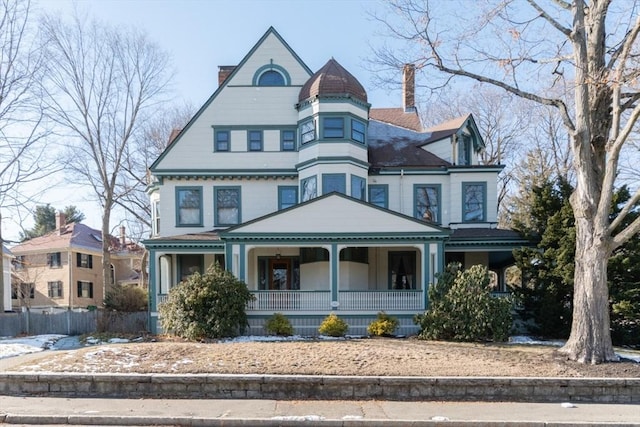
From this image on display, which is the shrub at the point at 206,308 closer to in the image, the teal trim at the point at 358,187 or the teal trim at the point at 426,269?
the teal trim at the point at 426,269

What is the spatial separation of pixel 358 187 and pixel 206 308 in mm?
8022

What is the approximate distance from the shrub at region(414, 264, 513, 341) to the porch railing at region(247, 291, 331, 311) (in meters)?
3.50

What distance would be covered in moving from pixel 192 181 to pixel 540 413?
1593cm

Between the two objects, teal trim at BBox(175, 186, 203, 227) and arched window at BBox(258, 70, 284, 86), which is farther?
arched window at BBox(258, 70, 284, 86)

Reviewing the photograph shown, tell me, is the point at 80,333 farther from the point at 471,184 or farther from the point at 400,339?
the point at 471,184

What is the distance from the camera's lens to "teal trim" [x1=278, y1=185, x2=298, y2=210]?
20.6m

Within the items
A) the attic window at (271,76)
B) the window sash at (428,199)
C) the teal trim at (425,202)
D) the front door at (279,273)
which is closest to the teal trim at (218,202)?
the front door at (279,273)

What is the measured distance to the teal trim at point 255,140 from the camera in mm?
20625

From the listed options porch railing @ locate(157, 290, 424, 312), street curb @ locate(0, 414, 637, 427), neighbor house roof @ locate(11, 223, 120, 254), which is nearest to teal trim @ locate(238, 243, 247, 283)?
porch railing @ locate(157, 290, 424, 312)

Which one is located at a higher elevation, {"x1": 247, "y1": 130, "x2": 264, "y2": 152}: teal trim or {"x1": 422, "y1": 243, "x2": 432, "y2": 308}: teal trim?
{"x1": 247, "y1": 130, "x2": 264, "y2": 152}: teal trim

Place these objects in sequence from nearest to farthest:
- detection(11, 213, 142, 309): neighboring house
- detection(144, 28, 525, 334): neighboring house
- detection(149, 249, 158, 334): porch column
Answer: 1. detection(149, 249, 158, 334): porch column
2. detection(144, 28, 525, 334): neighboring house
3. detection(11, 213, 142, 309): neighboring house

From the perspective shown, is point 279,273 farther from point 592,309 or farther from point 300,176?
point 592,309

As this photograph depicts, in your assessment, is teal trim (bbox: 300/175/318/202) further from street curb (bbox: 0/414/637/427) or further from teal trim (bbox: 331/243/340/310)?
street curb (bbox: 0/414/637/427)

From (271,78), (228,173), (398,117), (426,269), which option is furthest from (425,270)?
(398,117)
